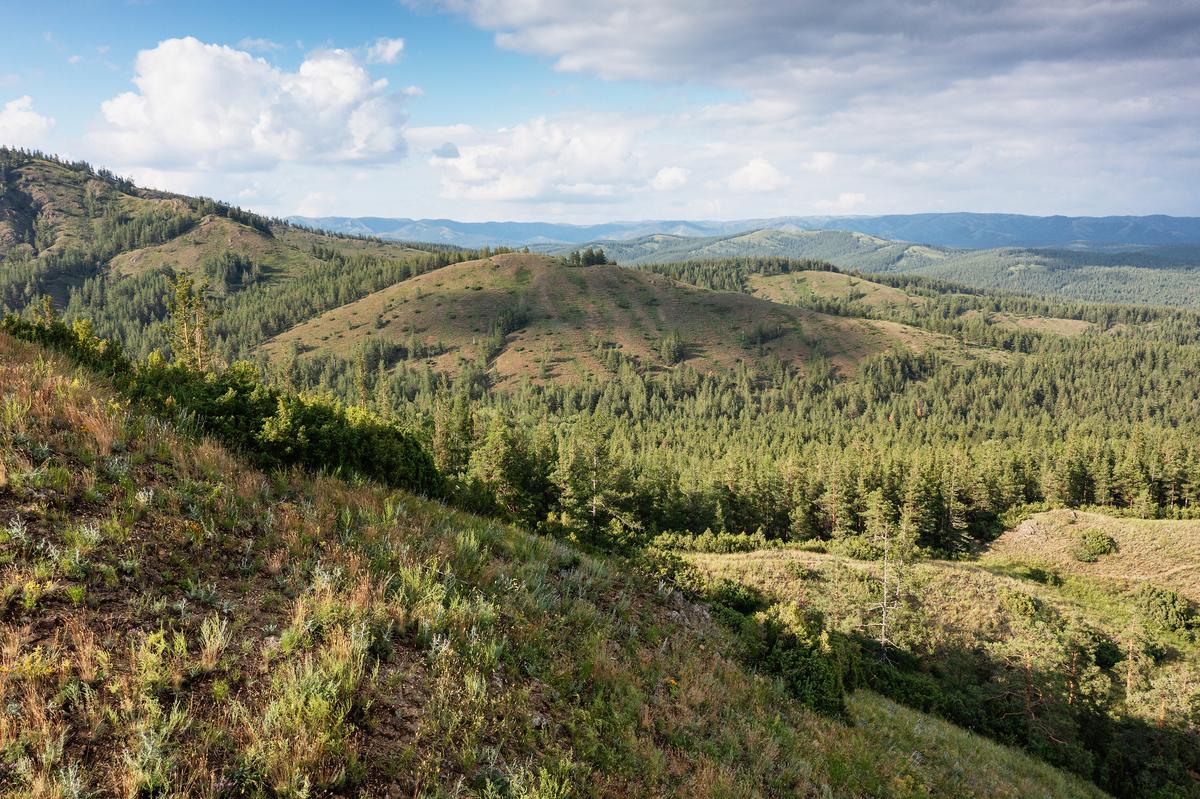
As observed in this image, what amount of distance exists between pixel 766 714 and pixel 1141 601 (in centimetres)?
6211

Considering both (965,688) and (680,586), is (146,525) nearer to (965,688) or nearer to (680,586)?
(680,586)

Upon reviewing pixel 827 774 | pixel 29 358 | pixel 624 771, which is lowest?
pixel 827 774

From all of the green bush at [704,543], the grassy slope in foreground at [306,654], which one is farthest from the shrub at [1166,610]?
the grassy slope in foreground at [306,654]

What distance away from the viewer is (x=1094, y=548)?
63.2 metres

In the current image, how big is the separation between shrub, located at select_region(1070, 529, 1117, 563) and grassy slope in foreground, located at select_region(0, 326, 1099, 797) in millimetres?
69691

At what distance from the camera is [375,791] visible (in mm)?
6098

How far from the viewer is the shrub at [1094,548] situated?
6303cm

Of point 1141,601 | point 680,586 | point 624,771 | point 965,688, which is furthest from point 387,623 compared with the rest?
point 1141,601

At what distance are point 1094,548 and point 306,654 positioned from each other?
277 ft

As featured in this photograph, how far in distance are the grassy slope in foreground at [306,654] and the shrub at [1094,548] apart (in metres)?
69.7

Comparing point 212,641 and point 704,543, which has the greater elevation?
point 212,641

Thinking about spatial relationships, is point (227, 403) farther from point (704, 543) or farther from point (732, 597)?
point (704, 543)

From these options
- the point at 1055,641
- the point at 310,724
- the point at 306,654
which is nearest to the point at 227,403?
the point at 306,654

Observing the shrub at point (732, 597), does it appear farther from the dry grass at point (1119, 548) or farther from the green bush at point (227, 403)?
the dry grass at point (1119, 548)
